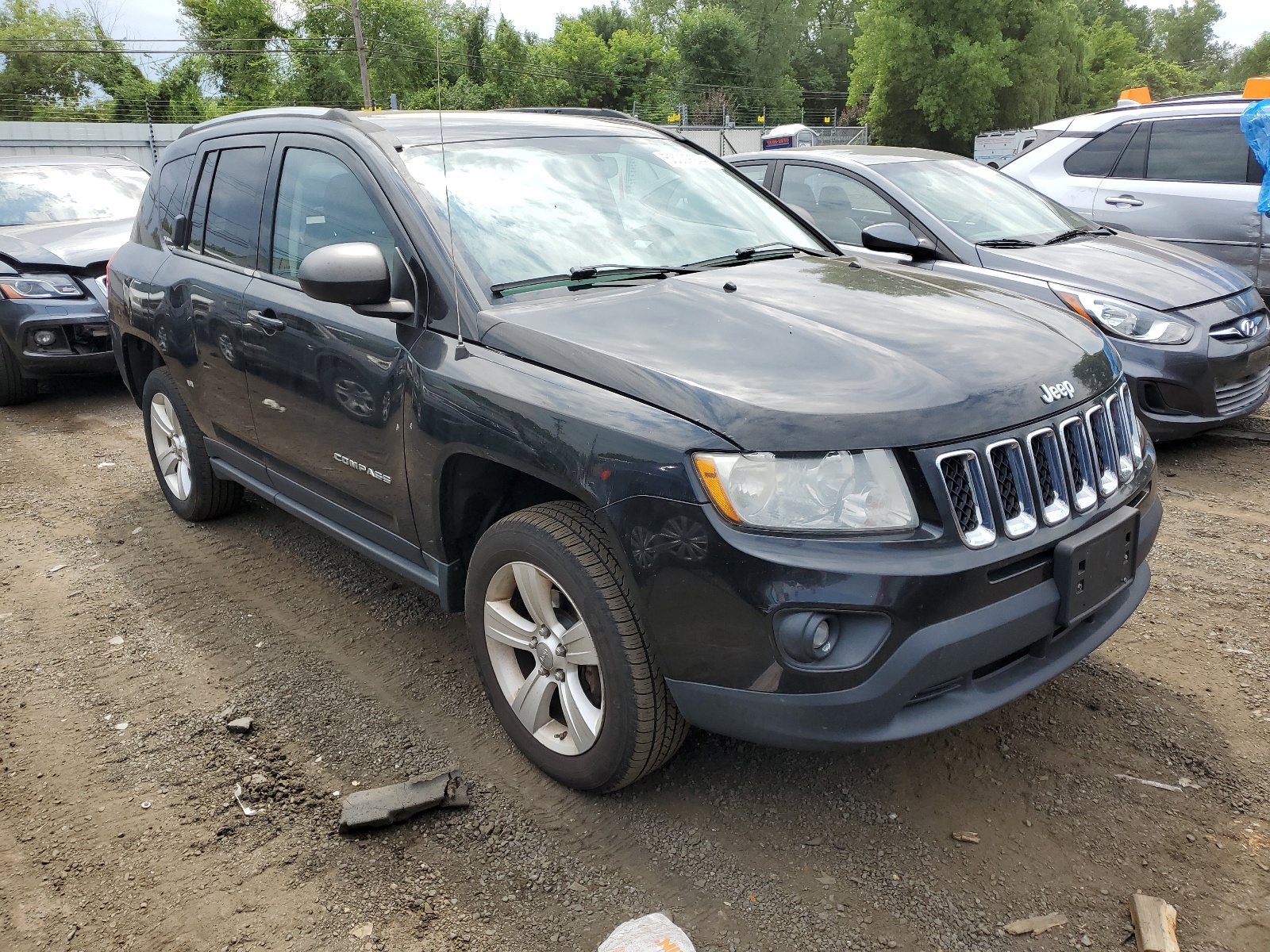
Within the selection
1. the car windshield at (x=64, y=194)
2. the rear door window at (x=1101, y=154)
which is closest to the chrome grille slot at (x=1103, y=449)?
the rear door window at (x=1101, y=154)

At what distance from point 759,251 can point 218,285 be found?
2.14 m

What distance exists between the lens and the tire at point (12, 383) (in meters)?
7.30

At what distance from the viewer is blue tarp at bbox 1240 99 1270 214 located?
A: 6.73 m

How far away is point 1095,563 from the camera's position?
237cm

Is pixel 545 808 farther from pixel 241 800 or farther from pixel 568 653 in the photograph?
pixel 241 800

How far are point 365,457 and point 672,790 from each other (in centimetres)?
142

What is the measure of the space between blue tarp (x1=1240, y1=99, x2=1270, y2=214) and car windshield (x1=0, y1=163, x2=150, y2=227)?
8727mm

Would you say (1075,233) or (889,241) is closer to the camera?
(889,241)

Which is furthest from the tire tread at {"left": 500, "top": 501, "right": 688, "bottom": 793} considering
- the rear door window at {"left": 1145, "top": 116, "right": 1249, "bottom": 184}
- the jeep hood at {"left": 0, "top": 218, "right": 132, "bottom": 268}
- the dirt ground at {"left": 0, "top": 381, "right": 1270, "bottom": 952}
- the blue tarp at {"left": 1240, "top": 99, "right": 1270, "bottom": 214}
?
the rear door window at {"left": 1145, "top": 116, "right": 1249, "bottom": 184}

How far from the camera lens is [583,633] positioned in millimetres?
2479

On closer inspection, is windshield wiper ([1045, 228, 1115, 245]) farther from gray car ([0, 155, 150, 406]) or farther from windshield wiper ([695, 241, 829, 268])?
gray car ([0, 155, 150, 406])

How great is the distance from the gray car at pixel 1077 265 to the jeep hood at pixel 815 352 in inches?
67.5

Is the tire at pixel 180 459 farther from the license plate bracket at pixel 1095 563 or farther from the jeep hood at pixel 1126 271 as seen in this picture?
the jeep hood at pixel 1126 271

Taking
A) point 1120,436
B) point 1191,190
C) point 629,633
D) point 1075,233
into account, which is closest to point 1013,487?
point 1120,436
